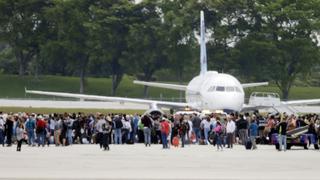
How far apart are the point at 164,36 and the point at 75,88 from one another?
34.9 ft

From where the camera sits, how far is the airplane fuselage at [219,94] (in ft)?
206

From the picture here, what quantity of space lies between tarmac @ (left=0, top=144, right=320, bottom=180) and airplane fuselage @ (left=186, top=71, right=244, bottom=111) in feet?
66.2

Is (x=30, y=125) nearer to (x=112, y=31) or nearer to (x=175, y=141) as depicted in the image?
(x=175, y=141)

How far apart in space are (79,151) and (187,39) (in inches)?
2855

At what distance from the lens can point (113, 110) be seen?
84188mm

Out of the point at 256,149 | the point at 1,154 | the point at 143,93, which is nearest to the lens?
the point at 1,154

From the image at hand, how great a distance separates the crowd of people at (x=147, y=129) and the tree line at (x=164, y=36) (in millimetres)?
58857

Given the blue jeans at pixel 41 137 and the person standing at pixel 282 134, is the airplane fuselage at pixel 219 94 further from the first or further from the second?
the person standing at pixel 282 134

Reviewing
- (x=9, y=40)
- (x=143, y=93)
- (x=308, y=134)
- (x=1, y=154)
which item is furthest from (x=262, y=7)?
(x=1, y=154)

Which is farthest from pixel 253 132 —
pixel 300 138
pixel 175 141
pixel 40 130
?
pixel 40 130

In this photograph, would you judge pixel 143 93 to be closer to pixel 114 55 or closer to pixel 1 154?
pixel 114 55

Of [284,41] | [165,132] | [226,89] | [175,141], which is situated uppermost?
[284,41]

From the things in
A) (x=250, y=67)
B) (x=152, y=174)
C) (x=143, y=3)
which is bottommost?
(x=152, y=174)

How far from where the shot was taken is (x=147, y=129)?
45.5 meters
